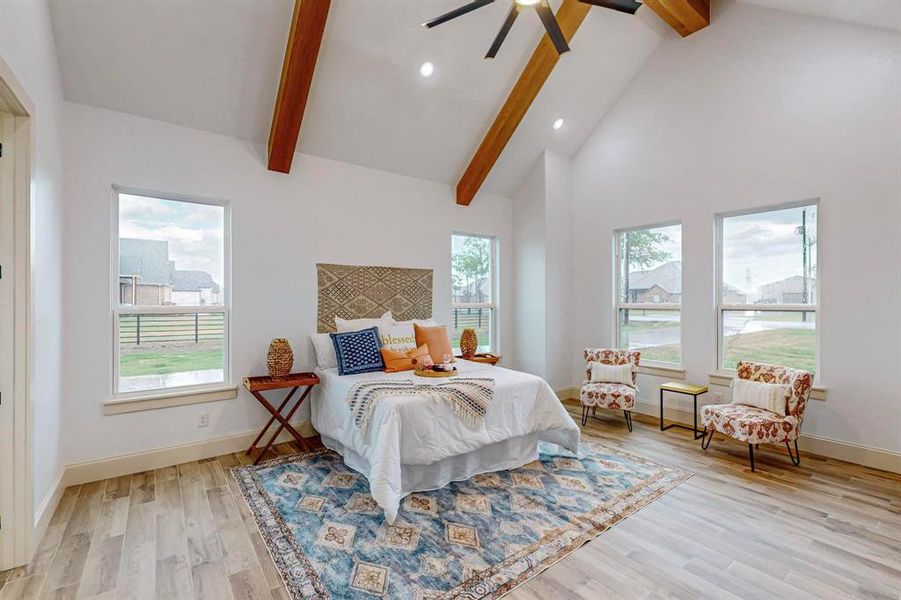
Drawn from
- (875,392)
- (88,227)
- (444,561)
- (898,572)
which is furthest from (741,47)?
(88,227)

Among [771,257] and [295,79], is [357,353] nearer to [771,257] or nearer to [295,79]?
[295,79]

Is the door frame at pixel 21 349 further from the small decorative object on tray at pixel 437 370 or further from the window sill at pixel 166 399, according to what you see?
the small decorative object on tray at pixel 437 370

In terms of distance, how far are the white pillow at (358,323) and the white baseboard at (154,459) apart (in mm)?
1090

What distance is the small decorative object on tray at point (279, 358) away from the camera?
140 inches

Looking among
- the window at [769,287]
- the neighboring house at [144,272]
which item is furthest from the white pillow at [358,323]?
the window at [769,287]

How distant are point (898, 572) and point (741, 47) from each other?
4.28 meters

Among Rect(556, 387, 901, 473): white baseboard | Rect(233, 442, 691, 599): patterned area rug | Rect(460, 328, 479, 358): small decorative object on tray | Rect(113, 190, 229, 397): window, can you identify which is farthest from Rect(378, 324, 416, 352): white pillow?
Rect(556, 387, 901, 473): white baseboard

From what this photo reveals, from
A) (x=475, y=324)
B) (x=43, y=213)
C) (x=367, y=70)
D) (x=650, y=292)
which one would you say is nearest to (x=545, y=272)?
(x=475, y=324)

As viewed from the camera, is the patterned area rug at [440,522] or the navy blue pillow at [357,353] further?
the navy blue pillow at [357,353]

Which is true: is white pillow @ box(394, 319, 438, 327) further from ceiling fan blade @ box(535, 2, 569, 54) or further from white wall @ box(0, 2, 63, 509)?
ceiling fan blade @ box(535, 2, 569, 54)

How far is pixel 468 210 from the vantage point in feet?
17.4

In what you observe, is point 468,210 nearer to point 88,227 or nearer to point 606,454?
point 606,454

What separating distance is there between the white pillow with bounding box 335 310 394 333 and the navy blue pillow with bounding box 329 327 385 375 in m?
0.22

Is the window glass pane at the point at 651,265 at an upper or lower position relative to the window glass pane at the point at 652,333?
upper
